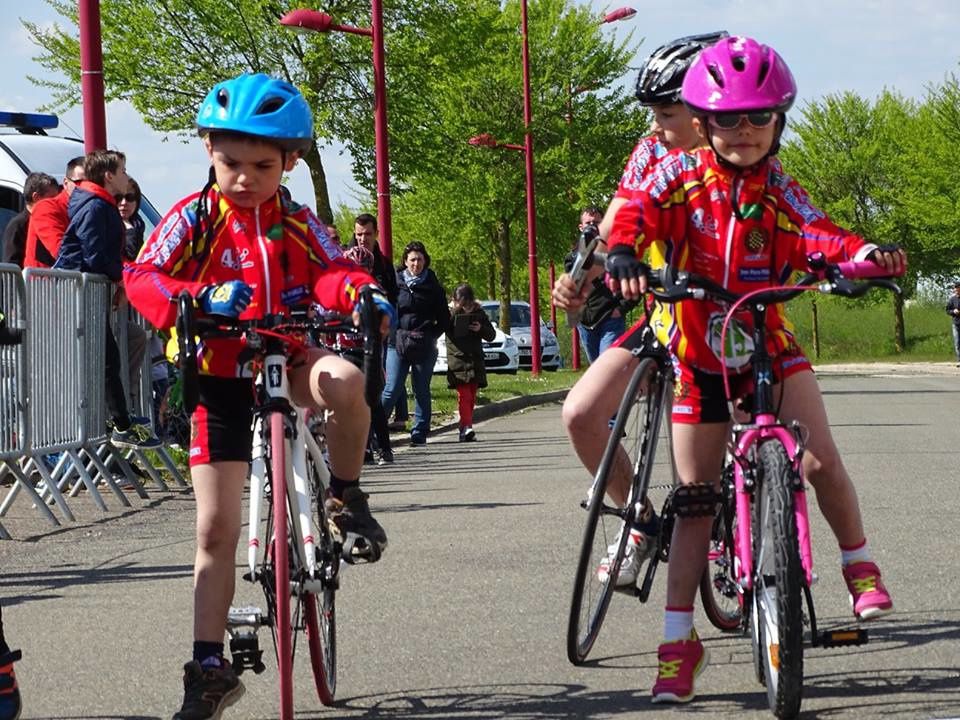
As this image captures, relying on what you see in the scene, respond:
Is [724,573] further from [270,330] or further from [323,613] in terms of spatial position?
[270,330]

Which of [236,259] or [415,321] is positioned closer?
[236,259]

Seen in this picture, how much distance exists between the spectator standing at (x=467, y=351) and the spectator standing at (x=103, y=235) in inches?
272

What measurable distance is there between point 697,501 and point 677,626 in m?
0.36

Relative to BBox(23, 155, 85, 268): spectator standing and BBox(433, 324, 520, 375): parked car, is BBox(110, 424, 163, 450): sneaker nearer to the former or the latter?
BBox(23, 155, 85, 268): spectator standing

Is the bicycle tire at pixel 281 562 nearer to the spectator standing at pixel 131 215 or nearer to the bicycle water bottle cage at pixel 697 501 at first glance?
the bicycle water bottle cage at pixel 697 501

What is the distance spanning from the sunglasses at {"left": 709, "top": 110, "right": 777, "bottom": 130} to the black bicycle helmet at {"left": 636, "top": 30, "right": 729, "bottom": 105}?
86 centimetres

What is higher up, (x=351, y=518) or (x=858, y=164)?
(x=858, y=164)

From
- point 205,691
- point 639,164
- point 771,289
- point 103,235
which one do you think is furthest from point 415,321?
point 205,691

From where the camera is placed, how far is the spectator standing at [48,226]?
39.8ft

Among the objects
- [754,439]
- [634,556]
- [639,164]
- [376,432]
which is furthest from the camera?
[376,432]

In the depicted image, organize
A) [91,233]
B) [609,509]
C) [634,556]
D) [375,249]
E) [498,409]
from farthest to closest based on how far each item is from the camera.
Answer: [498,409]
[375,249]
[91,233]
[634,556]
[609,509]

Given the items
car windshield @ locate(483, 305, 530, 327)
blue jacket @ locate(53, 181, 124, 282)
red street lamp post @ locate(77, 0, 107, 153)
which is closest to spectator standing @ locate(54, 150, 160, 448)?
blue jacket @ locate(53, 181, 124, 282)

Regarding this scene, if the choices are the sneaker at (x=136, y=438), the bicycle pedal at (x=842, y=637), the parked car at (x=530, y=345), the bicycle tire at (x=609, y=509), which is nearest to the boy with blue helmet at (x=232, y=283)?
the bicycle tire at (x=609, y=509)

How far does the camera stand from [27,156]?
58.1ft
